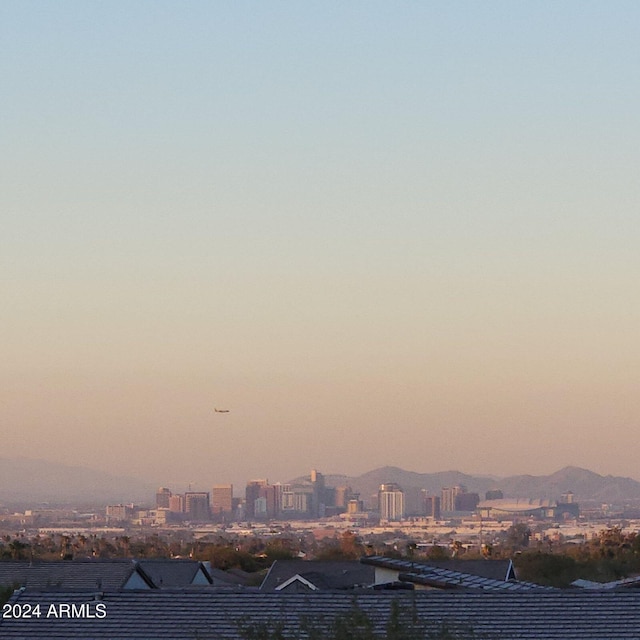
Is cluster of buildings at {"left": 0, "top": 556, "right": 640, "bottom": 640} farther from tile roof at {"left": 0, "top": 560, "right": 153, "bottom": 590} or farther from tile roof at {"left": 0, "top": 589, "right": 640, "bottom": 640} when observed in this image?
tile roof at {"left": 0, "top": 560, "right": 153, "bottom": 590}

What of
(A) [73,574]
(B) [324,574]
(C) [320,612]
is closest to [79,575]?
(A) [73,574]

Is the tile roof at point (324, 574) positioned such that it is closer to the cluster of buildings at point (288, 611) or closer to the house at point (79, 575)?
the house at point (79, 575)

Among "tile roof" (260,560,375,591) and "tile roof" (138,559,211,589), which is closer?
"tile roof" (260,560,375,591)

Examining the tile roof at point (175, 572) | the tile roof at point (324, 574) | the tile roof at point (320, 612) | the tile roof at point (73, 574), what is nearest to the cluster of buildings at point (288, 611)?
the tile roof at point (320, 612)

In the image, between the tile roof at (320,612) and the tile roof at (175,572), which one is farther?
the tile roof at (175,572)

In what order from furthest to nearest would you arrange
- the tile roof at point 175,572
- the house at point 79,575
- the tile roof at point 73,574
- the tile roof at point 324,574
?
the tile roof at point 175,572, the tile roof at point 324,574, the tile roof at point 73,574, the house at point 79,575

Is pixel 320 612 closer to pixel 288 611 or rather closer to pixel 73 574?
pixel 288 611

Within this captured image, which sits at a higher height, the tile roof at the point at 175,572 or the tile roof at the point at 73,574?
the tile roof at the point at 73,574

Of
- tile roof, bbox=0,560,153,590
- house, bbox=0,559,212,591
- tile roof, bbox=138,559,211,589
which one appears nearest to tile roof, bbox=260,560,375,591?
tile roof, bbox=138,559,211,589
